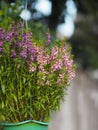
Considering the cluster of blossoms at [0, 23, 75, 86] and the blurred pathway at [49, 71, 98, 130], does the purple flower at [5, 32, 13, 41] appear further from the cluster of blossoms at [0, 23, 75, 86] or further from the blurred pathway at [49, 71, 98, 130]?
the blurred pathway at [49, 71, 98, 130]

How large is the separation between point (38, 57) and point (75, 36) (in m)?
1.81

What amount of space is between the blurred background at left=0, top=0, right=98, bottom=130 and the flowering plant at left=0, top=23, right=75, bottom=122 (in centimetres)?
66

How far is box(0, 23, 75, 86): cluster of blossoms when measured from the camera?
49.5 inches

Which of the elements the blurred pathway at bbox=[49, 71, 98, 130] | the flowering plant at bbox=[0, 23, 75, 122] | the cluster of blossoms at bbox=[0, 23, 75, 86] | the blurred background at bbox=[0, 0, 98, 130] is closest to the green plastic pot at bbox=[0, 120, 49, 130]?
the flowering plant at bbox=[0, 23, 75, 122]

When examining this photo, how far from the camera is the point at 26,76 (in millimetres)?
1271

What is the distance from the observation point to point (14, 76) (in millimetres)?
Answer: 1270

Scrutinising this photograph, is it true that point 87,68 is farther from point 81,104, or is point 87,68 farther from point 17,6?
point 17,6

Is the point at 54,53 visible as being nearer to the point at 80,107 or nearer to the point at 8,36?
the point at 8,36

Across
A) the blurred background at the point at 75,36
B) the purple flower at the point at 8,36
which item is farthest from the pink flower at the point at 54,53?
the blurred background at the point at 75,36

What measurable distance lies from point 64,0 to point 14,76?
1.35 meters

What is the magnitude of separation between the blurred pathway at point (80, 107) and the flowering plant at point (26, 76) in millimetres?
1721

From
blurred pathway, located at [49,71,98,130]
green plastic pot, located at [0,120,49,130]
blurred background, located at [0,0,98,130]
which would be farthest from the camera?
blurred pathway, located at [49,71,98,130]

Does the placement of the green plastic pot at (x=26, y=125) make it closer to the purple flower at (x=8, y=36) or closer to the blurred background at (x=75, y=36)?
the purple flower at (x=8, y=36)

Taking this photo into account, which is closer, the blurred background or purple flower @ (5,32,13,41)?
purple flower @ (5,32,13,41)
